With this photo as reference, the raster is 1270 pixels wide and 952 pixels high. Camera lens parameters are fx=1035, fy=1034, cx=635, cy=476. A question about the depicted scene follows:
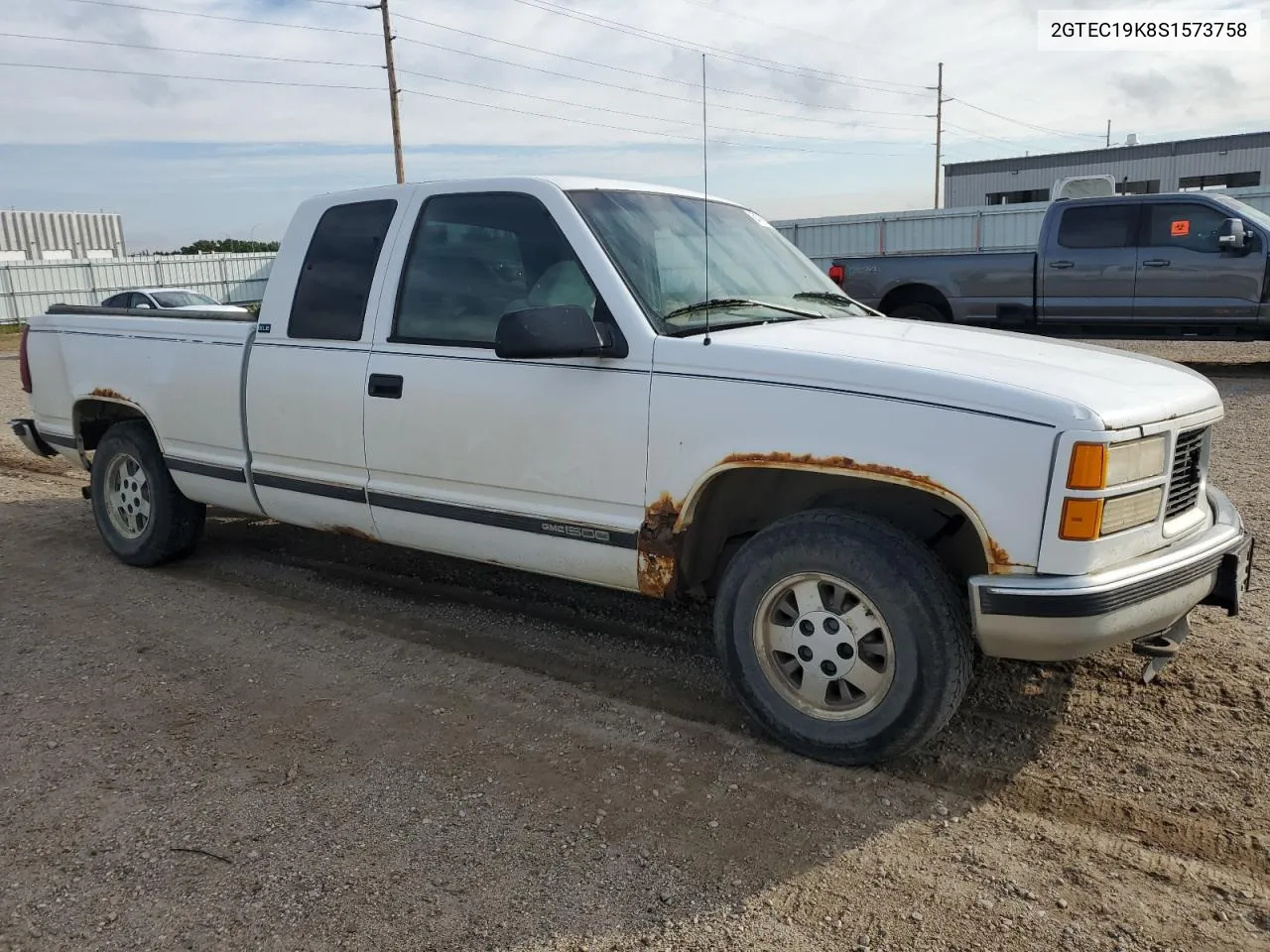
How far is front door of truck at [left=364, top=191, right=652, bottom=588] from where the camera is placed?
3762 millimetres

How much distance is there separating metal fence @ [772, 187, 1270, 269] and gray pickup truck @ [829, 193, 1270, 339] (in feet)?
32.7

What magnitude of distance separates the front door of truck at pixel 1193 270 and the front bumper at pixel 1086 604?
395 inches

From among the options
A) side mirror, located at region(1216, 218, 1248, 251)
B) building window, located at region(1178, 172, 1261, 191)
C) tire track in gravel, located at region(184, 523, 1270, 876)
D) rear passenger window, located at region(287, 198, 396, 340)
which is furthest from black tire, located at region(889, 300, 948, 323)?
building window, located at region(1178, 172, 1261, 191)

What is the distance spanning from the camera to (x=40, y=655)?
4.54m

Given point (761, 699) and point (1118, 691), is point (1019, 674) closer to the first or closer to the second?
point (1118, 691)

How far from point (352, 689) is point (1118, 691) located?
9.65ft

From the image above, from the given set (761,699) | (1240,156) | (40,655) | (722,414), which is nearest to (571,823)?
(761,699)

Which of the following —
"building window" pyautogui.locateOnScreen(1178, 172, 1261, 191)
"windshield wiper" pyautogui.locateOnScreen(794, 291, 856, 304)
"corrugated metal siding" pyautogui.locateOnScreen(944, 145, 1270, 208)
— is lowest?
"windshield wiper" pyautogui.locateOnScreen(794, 291, 856, 304)

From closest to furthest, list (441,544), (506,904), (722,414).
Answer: (506,904) → (722,414) → (441,544)

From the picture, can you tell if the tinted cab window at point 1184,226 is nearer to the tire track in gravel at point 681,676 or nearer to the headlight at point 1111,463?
the tire track in gravel at point 681,676

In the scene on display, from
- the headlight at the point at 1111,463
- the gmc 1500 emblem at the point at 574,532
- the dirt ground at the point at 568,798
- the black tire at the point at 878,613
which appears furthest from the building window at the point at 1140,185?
the black tire at the point at 878,613

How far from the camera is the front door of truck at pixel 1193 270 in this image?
1171 cm

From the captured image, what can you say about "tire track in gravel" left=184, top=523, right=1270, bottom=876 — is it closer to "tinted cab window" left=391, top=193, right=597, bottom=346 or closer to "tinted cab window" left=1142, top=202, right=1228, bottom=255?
"tinted cab window" left=391, top=193, right=597, bottom=346

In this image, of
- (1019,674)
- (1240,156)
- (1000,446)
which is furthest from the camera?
(1240,156)
